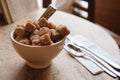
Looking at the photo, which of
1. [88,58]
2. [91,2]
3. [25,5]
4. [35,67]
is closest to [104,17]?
[91,2]

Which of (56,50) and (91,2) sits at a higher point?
(56,50)

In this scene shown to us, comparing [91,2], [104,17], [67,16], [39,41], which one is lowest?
[104,17]

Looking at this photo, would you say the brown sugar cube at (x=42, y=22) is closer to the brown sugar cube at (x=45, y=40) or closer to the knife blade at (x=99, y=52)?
the brown sugar cube at (x=45, y=40)

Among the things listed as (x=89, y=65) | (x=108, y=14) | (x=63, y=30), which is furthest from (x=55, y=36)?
(x=108, y=14)

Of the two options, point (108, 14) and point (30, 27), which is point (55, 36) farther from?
point (108, 14)

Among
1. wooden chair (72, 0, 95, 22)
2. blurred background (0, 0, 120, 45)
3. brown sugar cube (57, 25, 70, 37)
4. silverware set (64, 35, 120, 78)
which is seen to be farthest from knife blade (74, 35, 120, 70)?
wooden chair (72, 0, 95, 22)

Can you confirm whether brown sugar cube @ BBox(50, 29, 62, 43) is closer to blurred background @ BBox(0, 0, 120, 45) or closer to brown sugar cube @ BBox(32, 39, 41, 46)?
brown sugar cube @ BBox(32, 39, 41, 46)

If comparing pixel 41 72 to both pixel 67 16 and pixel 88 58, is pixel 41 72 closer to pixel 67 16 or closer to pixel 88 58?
pixel 88 58

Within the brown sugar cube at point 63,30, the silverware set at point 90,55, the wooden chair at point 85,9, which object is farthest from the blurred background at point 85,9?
the brown sugar cube at point 63,30
